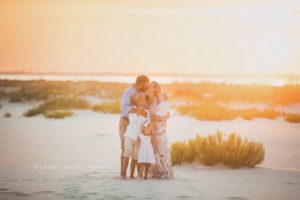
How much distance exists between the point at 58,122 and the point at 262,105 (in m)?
15.7

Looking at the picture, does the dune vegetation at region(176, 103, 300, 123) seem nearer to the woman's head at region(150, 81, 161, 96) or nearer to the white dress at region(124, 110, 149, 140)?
the woman's head at region(150, 81, 161, 96)

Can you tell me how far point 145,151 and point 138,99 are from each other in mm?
886

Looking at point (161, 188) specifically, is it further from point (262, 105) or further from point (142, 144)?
point (262, 105)

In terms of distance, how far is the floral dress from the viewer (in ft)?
36.1

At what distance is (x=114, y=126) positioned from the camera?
2291cm

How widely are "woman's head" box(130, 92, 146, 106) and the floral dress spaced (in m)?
0.33

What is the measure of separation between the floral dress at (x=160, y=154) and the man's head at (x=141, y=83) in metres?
0.40

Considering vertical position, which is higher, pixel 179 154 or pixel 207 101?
pixel 207 101

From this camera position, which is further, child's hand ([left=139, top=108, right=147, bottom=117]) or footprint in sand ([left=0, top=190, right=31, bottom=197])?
child's hand ([left=139, top=108, right=147, bottom=117])

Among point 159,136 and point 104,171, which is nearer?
point 159,136

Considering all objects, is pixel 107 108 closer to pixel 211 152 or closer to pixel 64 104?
pixel 64 104

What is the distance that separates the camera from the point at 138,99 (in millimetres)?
10688

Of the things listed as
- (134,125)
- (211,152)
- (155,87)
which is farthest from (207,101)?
(134,125)

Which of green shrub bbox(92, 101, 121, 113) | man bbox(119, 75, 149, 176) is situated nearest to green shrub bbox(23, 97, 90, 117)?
green shrub bbox(92, 101, 121, 113)
